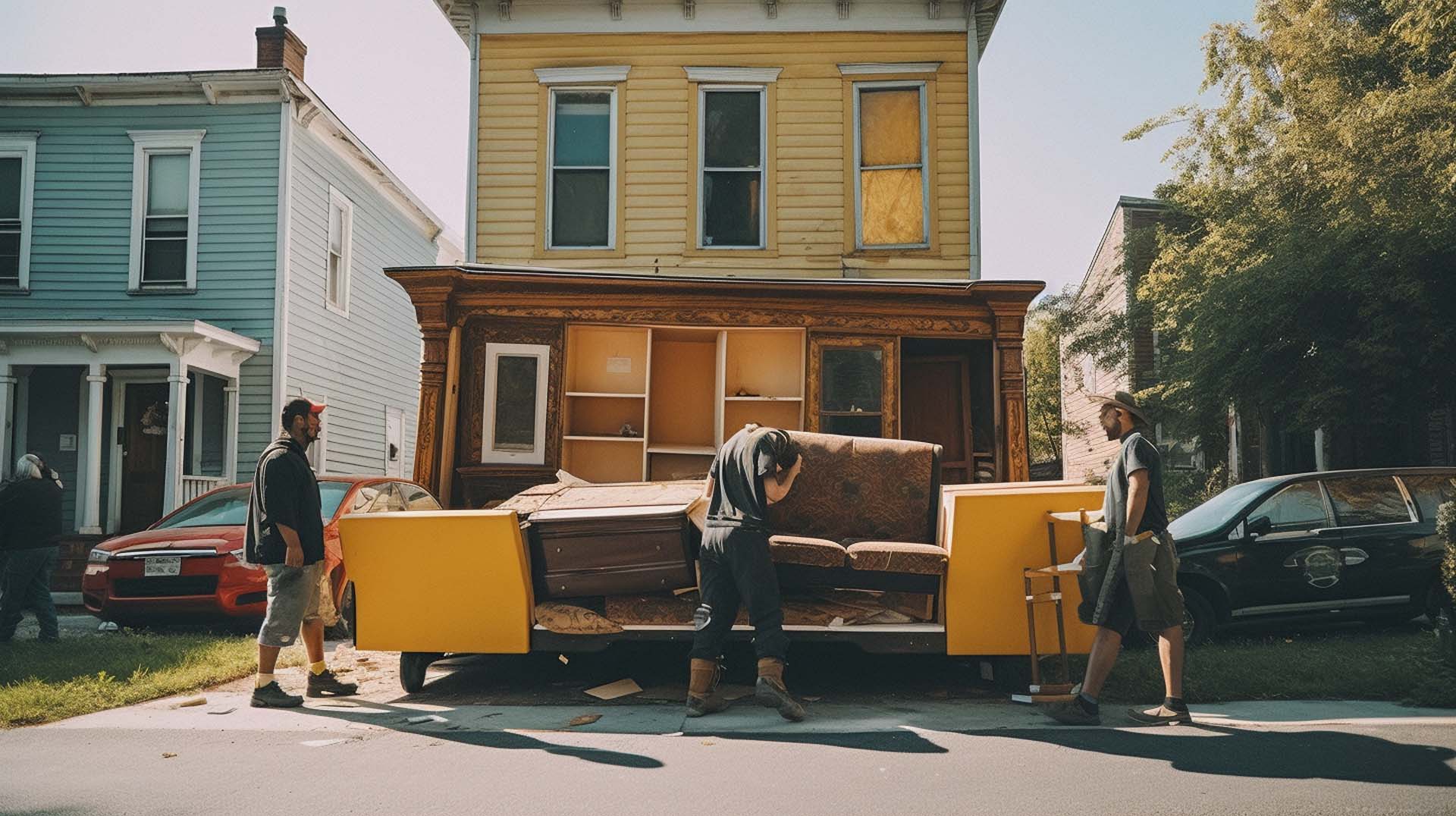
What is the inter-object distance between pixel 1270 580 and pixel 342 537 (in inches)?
286

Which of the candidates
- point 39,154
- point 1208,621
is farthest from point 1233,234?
point 39,154

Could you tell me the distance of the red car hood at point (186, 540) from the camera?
34.9 ft

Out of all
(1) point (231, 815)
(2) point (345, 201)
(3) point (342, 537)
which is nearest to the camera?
(1) point (231, 815)

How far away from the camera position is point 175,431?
14.7m

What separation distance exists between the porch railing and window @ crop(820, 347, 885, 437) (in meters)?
9.49

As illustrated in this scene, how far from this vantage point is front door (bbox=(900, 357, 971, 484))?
11.6 m

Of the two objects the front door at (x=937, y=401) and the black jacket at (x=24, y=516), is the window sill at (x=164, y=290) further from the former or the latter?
the front door at (x=937, y=401)

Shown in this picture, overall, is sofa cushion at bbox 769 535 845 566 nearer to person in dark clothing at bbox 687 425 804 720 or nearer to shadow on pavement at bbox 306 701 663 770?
person in dark clothing at bbox 687 425 804 720

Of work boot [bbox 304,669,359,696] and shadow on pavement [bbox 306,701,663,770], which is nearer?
shadow on pavement [bbox 306,701,663,770]

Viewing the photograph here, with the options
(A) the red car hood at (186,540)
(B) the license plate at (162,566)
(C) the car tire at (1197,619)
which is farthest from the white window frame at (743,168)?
(B) the license plate at (162,566)

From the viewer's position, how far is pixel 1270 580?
364 inches

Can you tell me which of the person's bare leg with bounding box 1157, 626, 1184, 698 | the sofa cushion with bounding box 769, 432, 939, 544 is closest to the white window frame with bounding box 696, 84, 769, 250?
the sofa cushion with bounding box 769, 432, 939, 544

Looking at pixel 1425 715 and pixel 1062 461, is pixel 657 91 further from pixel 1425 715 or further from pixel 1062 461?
pixel 1062 461

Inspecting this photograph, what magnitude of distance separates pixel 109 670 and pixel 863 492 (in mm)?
5705
